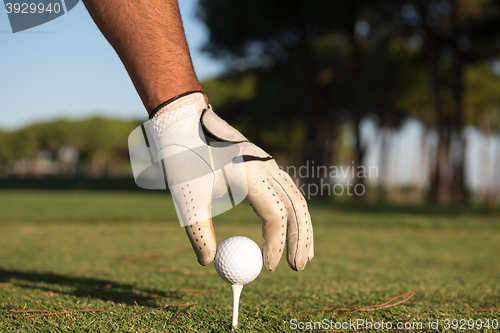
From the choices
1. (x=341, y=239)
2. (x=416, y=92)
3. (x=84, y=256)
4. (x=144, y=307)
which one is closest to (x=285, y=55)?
(x=416, y=92)

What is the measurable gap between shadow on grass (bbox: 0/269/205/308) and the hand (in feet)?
2.48

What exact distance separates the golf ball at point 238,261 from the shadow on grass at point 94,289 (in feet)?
1.78

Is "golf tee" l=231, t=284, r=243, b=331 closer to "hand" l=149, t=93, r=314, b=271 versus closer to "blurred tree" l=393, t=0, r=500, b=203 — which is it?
"hand" l=149, t=93, r=314, b=271

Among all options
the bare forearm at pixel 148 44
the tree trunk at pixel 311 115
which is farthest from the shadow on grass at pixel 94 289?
the tree trunk at pixel 311 115

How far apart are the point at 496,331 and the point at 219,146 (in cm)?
145

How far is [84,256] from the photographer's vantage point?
4.31 metres

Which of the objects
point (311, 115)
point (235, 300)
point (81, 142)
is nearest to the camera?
point (235, 300)

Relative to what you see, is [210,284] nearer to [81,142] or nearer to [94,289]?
[94,289]

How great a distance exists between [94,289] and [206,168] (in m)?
1.41

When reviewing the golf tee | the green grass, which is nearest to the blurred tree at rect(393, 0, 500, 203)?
the green grass

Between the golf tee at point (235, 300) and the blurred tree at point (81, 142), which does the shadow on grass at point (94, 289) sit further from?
the blurred tree at point (81, 142)

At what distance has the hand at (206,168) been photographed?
163 centimetres

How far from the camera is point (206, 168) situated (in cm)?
163

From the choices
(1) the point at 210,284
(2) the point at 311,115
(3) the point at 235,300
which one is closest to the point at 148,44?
(3) the point at 235,300
